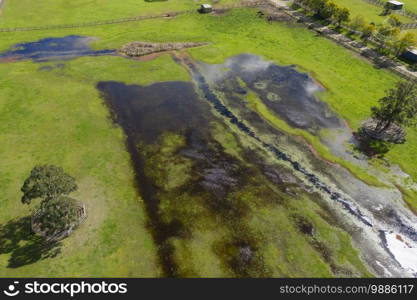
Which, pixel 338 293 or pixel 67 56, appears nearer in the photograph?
pixel 338 293

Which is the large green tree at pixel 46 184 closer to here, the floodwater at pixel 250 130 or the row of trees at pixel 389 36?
the floodwater at pixel 250 130

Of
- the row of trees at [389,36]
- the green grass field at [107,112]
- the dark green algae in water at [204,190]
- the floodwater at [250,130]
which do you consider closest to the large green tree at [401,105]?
the green grass field at [107,112]

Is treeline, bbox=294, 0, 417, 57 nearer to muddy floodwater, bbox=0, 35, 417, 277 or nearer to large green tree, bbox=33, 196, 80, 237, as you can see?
muddy floodwater, bbox=0, 35, 417, 277

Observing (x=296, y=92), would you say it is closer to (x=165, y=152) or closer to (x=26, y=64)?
(x=165, y=152)

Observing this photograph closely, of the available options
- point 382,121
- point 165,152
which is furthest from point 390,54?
point 165,152

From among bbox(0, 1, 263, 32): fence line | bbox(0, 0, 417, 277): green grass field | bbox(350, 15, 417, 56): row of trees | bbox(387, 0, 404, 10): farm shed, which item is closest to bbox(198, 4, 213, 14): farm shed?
bbox(0, 1, 263, 32): fence line

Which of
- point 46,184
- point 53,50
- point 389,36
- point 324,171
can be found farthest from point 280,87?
point 53,50
